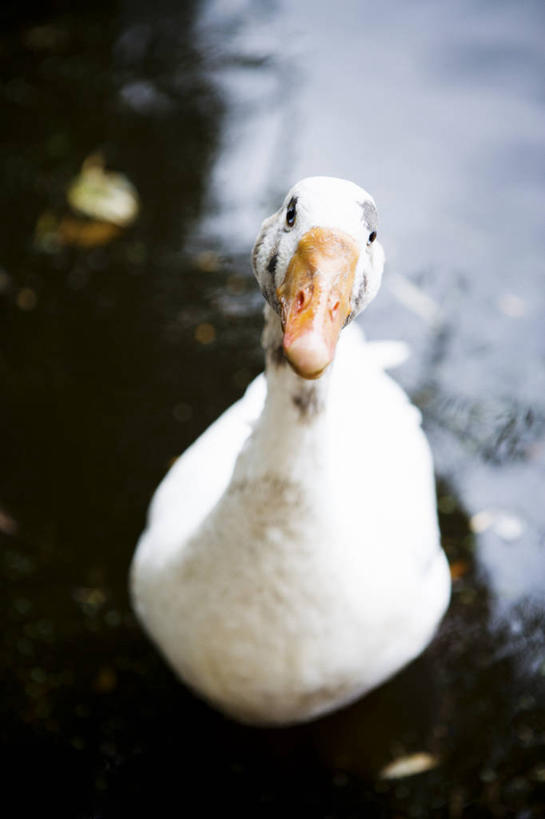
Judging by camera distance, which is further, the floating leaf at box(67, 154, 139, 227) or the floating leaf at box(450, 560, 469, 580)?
the floating leaf at box(67, 154, 139, 227)

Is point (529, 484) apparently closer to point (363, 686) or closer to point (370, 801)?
point (363, 686)

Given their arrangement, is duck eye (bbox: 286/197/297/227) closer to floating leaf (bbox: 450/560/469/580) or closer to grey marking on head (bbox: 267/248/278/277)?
grey marking on head (bbox: 267/248/278/277)

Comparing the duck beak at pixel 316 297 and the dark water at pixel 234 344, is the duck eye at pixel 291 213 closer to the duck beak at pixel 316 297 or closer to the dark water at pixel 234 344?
the duck beak at pixel 316 297

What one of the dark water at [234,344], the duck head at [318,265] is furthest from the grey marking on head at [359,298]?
the dark water at [234,344]

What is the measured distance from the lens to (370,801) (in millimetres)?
1622

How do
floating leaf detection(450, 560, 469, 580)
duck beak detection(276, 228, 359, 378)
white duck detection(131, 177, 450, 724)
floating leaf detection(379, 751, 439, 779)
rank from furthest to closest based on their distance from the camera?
floating leaf detection(450, 560, 469, 580) < floating leaf detection(379, 751, 439, 779) < white duck detection(131, 177, 450, 724) < duck beak detection(276, 228, 359, 378)

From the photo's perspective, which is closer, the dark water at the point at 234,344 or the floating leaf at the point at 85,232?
the dark water at the point at 234,344

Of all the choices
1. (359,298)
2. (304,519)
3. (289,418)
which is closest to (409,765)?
(304,519)

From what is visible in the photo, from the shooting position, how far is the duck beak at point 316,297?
84 centimetres

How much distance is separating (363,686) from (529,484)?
71 centimetres

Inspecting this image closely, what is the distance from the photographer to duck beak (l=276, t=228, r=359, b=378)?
845 millimetres

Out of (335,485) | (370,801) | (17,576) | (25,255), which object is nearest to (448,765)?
(370,801)

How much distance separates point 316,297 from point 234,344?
52.3 inches

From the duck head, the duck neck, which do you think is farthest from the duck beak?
the duck neck
